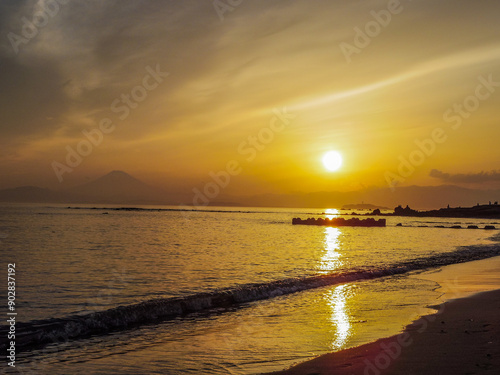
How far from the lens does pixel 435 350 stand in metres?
8.92

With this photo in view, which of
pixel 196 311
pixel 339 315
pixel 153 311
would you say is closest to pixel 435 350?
pixel 339 315

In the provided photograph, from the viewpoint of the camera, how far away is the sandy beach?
25.5ft

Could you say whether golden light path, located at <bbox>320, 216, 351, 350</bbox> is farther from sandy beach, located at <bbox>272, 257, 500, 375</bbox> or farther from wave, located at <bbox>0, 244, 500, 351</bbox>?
wave, located at <bbox>0, 244, 500, 351</bbox>

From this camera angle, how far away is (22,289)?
17.0m

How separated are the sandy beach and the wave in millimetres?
7105

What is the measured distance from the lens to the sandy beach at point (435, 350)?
25.5 ft

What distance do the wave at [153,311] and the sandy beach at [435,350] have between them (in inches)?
280

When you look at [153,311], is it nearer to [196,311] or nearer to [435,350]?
[196,311]

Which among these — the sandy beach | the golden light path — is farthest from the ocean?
the sandy beach

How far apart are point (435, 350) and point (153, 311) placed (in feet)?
31.5

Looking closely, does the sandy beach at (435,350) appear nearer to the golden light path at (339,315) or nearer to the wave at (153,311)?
the golden light path at (339,315)

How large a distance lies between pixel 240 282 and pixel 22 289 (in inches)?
388

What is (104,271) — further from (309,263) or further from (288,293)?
(309,263)

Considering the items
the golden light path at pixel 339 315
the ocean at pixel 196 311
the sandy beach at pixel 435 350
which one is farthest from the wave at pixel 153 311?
the sandy beach at pixel 435 350
